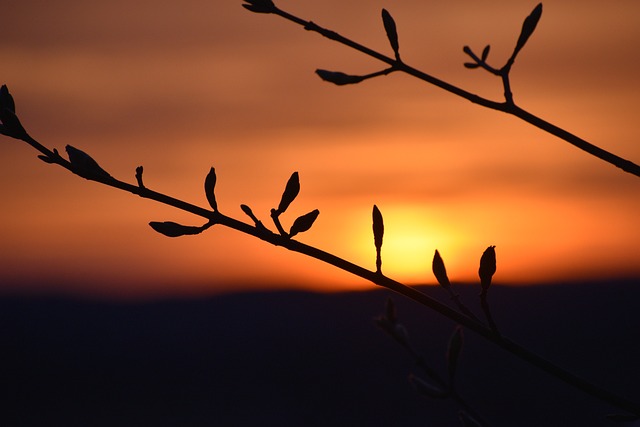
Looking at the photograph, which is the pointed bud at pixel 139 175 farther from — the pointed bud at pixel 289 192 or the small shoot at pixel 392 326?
the small shoot at pixel 392 326

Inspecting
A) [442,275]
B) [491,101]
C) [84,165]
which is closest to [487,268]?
[442,275]

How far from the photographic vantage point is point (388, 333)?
4.38 feet

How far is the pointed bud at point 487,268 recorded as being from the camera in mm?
1379

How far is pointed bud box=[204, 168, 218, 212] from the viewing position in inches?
55.3

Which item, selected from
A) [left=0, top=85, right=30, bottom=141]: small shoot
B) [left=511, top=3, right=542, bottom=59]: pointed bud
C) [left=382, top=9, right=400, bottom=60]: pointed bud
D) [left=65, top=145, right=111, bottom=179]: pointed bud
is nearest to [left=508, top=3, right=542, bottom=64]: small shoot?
[left=511, top=3, right=542, bottom=59]: pointed bud

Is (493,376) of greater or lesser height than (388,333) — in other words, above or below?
above

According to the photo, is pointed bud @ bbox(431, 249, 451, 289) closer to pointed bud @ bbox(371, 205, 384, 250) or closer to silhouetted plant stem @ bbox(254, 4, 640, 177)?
pointed bud @ bbox(371, 205, 384, 250)

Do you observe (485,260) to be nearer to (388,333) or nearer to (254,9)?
(388,333)

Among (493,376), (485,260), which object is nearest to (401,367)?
(493,376)

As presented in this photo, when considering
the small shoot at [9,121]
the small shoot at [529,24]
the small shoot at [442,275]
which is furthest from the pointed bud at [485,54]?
the small shoot at [9,121]

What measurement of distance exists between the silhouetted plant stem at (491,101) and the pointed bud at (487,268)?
251 mm

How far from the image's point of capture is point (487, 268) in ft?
4.54

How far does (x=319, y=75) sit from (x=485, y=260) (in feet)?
1.23

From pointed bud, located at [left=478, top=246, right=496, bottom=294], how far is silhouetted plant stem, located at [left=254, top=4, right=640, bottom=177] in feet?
0.82
